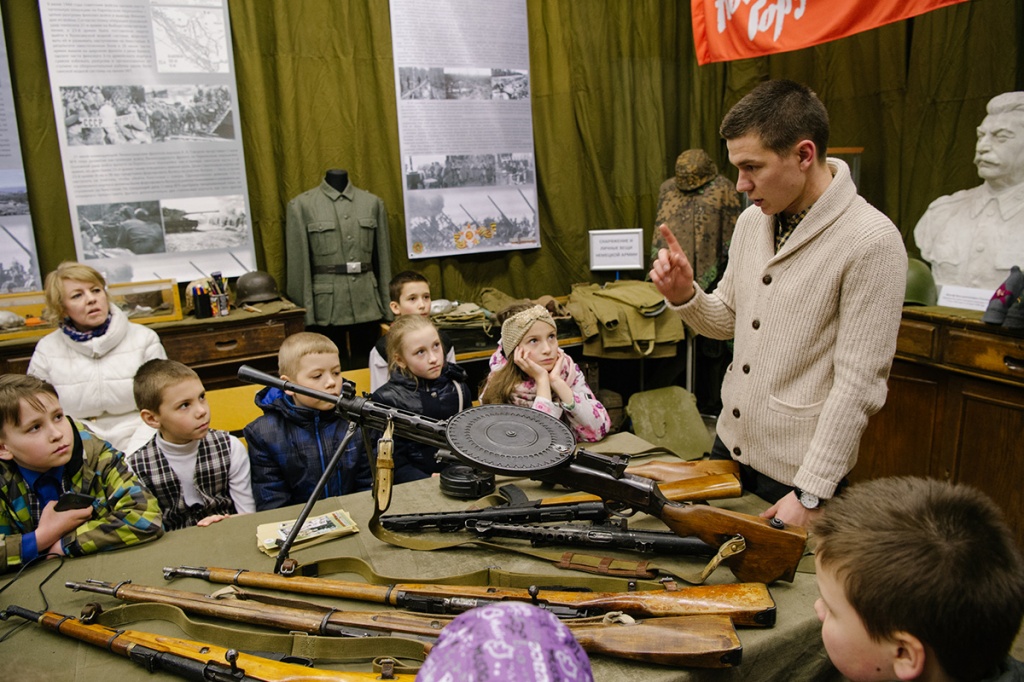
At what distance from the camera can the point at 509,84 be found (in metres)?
5.29

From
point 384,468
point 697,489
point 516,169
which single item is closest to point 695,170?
point 516,169

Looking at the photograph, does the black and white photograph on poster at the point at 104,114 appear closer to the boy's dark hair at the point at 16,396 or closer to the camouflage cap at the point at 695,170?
the boy's dark hair at the point at 16,396

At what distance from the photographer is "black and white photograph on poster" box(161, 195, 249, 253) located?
4496 millimetres

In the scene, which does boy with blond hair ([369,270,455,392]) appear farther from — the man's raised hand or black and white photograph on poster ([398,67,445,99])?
the man's raised hand

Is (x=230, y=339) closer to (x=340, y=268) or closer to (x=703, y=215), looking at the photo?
(x=340, y=268)

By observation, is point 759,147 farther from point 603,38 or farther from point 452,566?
point 603,38

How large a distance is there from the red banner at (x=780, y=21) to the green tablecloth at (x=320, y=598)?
9.10 feet

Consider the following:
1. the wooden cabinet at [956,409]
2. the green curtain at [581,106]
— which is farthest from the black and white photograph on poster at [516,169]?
the wooden cabinet at [956,409]

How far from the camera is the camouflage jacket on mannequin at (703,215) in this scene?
4.99 meters

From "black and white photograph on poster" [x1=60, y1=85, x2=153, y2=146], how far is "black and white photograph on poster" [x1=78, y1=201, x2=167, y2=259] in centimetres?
39

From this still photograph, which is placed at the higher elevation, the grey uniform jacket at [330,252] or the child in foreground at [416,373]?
the grey uniform jacket at [330,252]

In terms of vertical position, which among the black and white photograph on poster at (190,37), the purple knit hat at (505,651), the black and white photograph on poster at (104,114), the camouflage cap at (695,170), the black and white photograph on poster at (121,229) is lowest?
the purple knit hat at (505,651)

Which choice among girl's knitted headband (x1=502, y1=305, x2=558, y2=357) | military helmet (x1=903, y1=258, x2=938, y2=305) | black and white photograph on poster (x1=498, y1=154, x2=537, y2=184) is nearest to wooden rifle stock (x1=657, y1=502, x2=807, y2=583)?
girl's knitted headband (x1=502, y1=305, x2=558, y2=357)

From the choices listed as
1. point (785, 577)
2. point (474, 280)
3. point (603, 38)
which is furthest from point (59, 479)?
point (603, 38)
